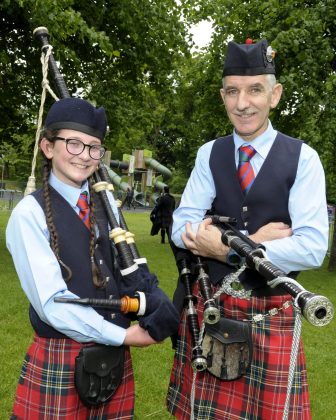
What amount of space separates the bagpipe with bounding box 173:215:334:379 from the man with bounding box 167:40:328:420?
0.08m

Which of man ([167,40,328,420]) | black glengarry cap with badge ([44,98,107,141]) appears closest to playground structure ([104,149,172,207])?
man ([167,40,328,420])

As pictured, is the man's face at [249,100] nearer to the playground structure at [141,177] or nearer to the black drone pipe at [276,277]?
the black drone pipe at [276,277]

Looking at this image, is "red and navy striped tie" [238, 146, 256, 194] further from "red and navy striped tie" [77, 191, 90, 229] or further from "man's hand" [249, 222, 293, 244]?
"red and navy striped tie" [77, 191, 90, 229]

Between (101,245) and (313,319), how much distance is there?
116 centimetres

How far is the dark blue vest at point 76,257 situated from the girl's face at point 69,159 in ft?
0.32

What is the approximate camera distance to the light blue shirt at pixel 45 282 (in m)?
1.99

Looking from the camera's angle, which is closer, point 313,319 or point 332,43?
point 313,319

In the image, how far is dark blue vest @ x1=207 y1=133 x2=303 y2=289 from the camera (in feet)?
7.55

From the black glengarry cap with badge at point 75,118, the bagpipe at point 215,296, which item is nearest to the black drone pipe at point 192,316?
the bagpipe at point 215,296

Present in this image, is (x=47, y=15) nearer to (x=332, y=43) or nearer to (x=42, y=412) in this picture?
(x=332, y=43)

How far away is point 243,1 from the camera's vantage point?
40.5ft

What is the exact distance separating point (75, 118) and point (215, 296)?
3.43 ft

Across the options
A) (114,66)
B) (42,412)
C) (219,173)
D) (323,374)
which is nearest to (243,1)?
(114,66)

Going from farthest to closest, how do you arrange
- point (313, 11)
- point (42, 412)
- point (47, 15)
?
1. point (313, 11)
2. point (47, 15)
3. point (42, 412)
